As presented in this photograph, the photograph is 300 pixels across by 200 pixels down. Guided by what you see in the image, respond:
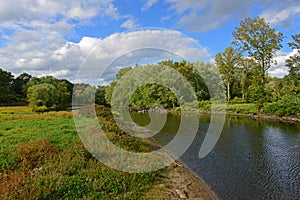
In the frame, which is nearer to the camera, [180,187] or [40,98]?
[180,187]

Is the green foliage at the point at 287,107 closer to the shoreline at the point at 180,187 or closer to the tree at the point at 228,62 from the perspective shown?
the tree at the point at 228,62

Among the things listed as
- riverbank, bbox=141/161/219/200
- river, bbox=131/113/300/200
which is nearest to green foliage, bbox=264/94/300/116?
river, bbox=131/113/300/200

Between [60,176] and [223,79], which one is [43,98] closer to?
[223,79]

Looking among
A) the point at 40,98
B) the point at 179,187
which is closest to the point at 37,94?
the point at 40,98

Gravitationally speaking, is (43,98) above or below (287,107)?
above

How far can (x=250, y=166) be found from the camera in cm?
1477

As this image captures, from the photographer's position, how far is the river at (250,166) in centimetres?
1124

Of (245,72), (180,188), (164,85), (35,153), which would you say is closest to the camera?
(180,188)

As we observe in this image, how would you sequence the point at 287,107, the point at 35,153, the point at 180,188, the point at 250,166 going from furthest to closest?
the point at 287,107
the point at 250,166
the point at 35,153
the point at 180,188

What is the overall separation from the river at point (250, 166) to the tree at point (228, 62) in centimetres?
4111

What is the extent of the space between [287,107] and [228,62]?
28521 millimetres

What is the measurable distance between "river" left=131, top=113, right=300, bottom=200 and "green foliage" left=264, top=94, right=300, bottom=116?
13.8 meters

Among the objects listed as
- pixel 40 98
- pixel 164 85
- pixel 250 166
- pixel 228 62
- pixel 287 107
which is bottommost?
pixel 250 166

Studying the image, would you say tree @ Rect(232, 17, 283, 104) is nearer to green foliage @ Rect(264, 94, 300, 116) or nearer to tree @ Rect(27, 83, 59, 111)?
green foliage @ Rect(264, 94, 300, 116)
